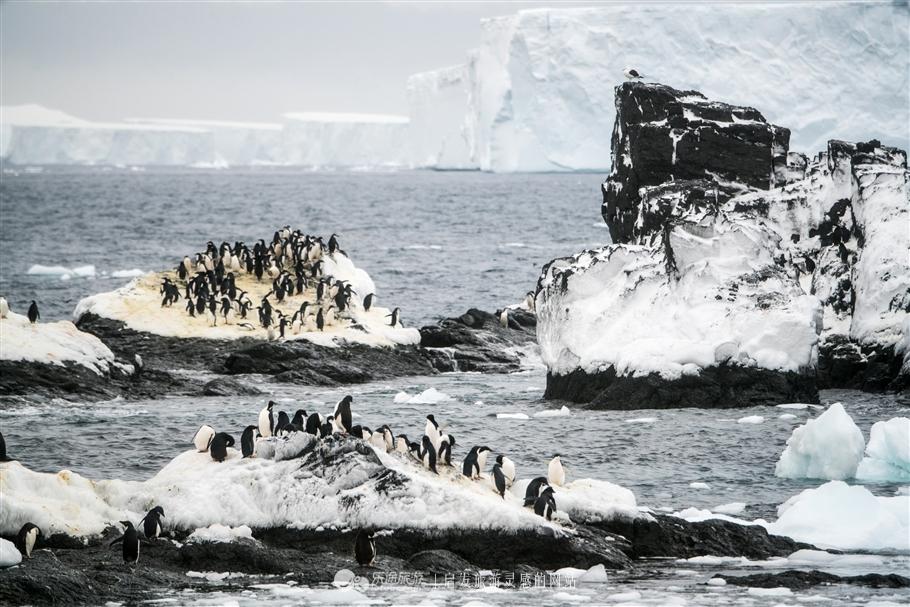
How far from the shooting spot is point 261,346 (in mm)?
24750

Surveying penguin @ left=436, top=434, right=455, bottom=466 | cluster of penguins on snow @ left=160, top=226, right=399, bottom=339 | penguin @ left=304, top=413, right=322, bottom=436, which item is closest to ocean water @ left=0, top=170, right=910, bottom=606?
penguin @ left=436, top=434, right=455, bottom=466

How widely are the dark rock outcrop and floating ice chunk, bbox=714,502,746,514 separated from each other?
1260 cm

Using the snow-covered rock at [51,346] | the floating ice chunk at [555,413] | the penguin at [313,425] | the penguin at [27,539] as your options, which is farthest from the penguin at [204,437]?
the snow-covered rock at [51,346]

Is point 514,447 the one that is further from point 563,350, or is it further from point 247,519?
point 247,519

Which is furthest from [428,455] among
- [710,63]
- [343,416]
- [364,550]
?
[710,63]

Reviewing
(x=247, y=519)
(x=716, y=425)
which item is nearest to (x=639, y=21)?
(x=716, y=425)

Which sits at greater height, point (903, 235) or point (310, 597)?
point (903, 235)

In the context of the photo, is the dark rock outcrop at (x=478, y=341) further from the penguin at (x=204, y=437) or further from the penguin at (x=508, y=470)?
the penguin at (x=508, y=470)

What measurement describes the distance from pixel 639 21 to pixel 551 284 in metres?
89.8

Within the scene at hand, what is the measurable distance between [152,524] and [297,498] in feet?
4.72

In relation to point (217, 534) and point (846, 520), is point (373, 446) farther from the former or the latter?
point (846, 520)

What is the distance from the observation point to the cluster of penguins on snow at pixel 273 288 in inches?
1038

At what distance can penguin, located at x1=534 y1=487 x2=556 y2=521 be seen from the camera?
12.5 metres

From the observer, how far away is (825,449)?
16.2 metres
